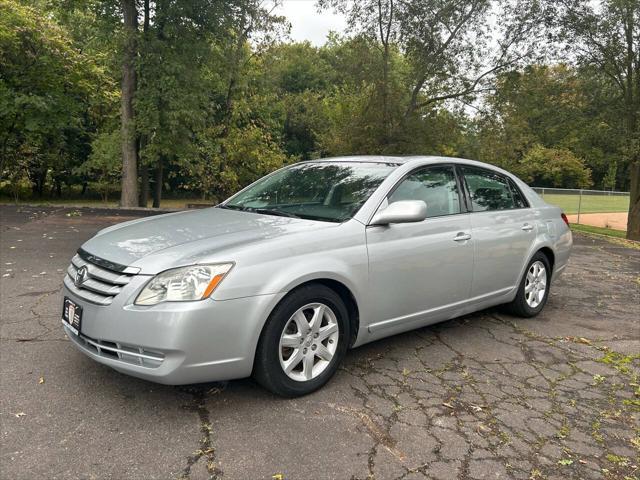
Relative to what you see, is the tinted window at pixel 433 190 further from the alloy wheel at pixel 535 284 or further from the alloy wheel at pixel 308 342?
the alloy wheel at pixel 535 284

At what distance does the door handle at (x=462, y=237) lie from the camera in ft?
13.3

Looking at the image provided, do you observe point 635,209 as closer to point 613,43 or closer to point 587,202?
point 613,43

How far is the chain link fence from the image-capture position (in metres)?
23.8

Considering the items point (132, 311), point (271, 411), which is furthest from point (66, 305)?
point (271, 411)

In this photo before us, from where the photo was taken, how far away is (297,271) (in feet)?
9.93

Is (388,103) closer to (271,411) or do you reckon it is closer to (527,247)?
(527,247)

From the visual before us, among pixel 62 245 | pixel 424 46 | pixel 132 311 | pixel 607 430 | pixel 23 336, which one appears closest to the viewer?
pixel 132 311

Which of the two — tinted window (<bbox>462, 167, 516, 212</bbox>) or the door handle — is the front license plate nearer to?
the door handle

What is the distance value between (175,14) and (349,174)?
1233cm

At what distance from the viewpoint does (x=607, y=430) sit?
296 cm

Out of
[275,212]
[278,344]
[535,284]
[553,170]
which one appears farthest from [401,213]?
[553,170]

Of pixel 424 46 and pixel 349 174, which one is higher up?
pixel 424 46

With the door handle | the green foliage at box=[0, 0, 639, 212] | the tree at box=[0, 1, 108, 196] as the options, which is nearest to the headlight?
the door handle

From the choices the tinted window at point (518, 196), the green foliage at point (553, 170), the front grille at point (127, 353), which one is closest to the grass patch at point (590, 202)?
the green foliage at point (553, 170)
